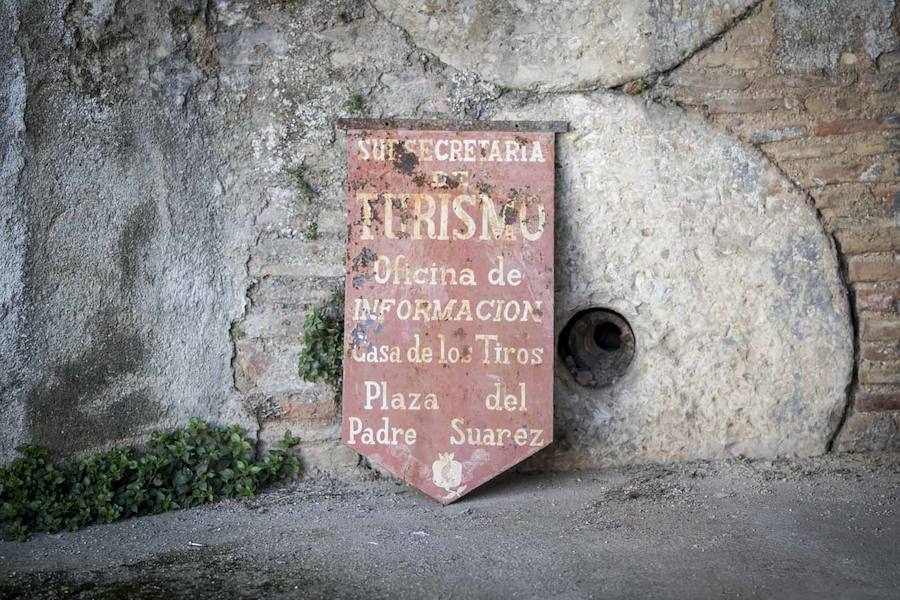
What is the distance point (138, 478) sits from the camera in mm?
3305

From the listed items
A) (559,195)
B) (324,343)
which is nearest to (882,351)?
(559,195)

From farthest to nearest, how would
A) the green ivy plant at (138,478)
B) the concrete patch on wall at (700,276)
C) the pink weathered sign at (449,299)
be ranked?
the concrete patch on wall at (700,276)
the pink weathered sign at (449,299)
the green ivy plant at (138,478)

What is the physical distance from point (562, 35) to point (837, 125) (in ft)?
3.87

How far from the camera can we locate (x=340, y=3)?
3.48 meters

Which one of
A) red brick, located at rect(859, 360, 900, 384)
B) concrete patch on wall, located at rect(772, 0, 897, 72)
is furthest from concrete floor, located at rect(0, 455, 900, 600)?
concrete patch on wall, located at rect(772, 0, 897, 72)

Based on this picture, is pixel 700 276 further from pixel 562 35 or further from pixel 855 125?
pixel 562 35

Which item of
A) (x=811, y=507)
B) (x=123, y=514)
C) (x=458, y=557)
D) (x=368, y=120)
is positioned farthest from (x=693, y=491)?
(x=123, y=514)

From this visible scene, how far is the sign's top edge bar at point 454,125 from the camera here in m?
3.42

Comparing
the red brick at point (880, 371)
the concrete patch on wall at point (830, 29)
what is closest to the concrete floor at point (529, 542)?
the red brick at point (880, 371)

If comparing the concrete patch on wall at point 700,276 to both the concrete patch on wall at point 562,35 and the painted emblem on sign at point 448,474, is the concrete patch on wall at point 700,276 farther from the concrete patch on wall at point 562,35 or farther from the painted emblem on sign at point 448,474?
the painted emblem on sign at point 448,474

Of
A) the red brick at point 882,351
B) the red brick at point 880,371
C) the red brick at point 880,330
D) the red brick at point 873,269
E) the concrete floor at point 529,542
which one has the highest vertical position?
the red brick at point 873,269

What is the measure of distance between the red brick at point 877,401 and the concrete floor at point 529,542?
216mm

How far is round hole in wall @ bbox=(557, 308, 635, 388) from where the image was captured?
3.53 m

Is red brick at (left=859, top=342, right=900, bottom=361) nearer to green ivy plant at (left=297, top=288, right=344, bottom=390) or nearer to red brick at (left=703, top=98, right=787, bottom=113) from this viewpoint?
red brick at (left=703, top=98, right=787, bottom=113)
